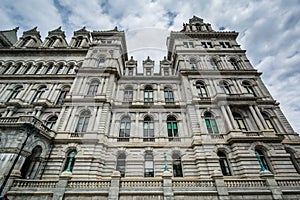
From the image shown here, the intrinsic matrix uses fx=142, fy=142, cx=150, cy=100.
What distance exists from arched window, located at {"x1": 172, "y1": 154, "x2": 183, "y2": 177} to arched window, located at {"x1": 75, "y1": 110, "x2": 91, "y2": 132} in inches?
408

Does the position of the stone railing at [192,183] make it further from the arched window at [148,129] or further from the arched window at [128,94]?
the arched window at [128,94]

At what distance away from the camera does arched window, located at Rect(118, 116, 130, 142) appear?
1611 centimetres

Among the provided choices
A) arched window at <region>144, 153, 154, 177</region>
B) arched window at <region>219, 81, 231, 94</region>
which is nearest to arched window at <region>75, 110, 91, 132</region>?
arched window at <region>144, 153, 154, 177</region>

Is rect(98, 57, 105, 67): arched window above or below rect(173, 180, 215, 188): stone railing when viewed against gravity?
above

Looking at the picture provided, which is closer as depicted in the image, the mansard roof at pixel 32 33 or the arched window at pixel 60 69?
the arched window at pixel 60 69

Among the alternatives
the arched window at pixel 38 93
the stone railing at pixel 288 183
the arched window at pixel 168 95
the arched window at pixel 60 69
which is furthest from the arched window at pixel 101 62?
the stone railing at pixel 288 183

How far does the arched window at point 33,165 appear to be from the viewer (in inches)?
497

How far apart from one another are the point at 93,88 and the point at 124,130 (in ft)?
25.0

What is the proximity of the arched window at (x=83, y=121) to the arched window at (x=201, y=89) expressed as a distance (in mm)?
14563

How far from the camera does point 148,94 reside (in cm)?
2033

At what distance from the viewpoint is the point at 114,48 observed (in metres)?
24.3

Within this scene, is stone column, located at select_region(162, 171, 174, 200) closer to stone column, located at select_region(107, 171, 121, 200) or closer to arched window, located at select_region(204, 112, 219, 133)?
stone column, located at select_region(107, 171, 121, 200)

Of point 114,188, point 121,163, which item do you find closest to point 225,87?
point 121,163

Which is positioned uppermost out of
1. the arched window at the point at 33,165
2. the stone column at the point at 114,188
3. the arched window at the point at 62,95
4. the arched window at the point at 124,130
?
the arched window at the point at 62,95
